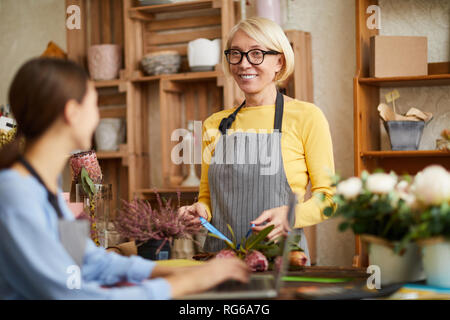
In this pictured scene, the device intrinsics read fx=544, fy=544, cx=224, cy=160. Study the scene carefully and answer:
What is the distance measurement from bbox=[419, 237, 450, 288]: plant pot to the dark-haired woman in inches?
20.3

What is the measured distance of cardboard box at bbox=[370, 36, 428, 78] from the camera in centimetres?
299

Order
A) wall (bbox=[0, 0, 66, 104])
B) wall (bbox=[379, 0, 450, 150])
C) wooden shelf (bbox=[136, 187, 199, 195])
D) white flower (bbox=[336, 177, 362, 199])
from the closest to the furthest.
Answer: white flower (bbox=[336, 177, 362, 199]) < wall (bbox=[379, 0, 450, 150]) < wooden shelf (bbox=[136, 187, 199, 195]) < wall (bbox=[0, 0, 66, 104])

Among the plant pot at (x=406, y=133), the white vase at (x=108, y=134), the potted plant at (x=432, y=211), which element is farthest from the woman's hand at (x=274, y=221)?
the white vase at (x=108, y=134)

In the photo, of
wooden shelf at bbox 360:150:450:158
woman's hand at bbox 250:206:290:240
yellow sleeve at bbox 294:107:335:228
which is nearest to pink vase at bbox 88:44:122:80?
wooden shelf at bbox 360:150:450:158

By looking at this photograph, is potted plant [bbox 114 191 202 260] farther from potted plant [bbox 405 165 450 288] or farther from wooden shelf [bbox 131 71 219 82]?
wooden shelf [bbox 131 71 219 82]

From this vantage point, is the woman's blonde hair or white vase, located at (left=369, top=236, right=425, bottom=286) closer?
white vase, located at (left=369, top=236, right=425, bottom=286)

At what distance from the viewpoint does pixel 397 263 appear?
1165mm

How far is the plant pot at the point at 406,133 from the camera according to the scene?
117 inches

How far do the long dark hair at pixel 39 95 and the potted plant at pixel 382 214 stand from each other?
56 cm

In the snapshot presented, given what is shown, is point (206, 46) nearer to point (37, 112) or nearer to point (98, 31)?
point (98, 31)

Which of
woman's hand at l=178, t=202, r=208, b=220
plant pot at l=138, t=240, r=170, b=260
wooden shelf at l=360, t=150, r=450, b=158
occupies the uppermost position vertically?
wooden shelf at l=360, t=150, r=450, b=158

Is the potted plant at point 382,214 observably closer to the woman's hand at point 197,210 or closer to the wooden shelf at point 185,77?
the woman's hand at point 197,210

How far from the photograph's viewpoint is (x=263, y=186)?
1.89m
